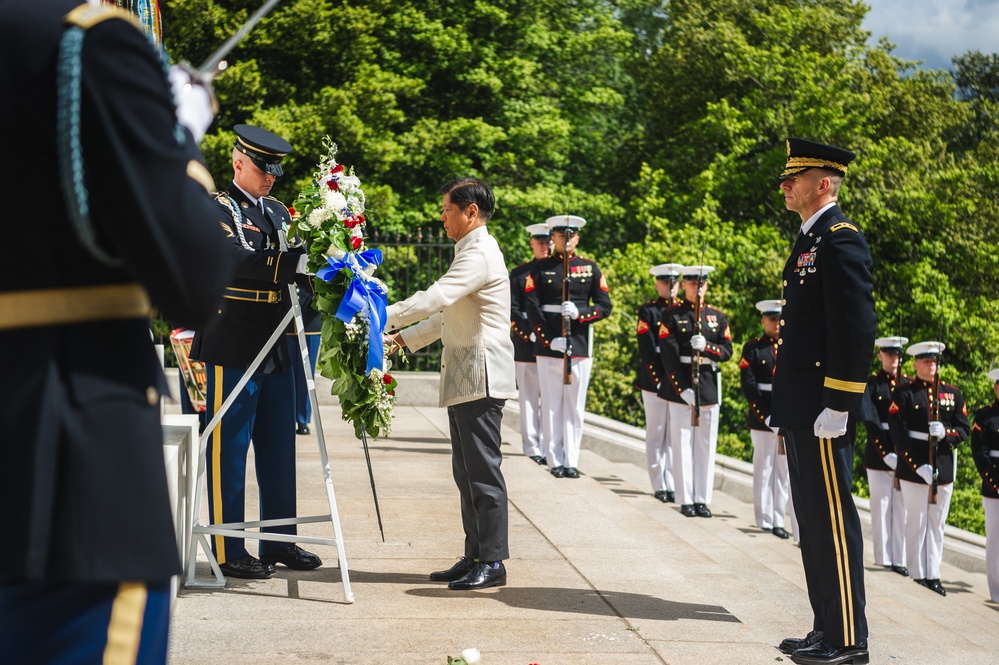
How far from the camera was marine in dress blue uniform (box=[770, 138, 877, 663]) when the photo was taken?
489 centimetres

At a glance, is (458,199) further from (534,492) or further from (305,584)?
(534,492)

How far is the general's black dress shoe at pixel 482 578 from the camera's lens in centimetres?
553

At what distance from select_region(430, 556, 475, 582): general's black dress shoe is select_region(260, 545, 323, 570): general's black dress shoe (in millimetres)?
608

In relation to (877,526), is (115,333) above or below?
above

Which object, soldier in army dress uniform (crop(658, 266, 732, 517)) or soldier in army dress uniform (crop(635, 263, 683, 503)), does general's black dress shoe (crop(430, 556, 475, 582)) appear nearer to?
soldier in army dress uniform (crop(658, 266, 732, 517))

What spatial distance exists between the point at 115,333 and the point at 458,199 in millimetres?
4200

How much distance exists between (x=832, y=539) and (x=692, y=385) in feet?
19.4

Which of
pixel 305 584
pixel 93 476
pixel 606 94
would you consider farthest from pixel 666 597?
pixel 606 94

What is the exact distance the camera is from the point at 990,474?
1072 cm

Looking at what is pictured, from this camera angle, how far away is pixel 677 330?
11.2 meters

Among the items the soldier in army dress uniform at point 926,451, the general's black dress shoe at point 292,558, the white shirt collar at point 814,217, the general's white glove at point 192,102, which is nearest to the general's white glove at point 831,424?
the white shirt collar at point 814,217

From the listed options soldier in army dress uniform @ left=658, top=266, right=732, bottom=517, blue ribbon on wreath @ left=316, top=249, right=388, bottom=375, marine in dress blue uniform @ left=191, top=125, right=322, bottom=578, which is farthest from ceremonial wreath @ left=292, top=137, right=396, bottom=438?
soldier in army dress uniform @ left=658, top=266, right=732, bottom=517

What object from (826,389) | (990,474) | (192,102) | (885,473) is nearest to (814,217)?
(826,389)

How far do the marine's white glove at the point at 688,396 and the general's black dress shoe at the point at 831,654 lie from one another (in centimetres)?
590
